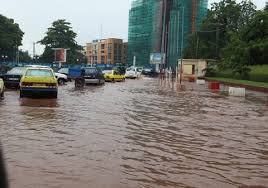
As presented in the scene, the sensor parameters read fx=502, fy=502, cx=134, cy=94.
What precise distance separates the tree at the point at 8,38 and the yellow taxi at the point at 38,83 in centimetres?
6743

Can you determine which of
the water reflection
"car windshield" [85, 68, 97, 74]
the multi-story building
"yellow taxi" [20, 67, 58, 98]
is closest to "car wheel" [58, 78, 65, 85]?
"car windshield" [85, 68, 97, 74]

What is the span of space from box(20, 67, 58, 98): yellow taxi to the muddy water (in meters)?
4.78

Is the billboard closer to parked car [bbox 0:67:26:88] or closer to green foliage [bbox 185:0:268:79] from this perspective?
green foliage [bbox 185:0:268:79]

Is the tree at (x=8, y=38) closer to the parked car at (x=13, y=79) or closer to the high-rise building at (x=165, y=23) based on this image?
the high-rise building at (x=165, y=23)

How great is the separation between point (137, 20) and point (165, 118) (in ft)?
338

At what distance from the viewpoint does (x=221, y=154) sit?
9445mm

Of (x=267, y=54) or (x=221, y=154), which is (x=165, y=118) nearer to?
(x=221, y=154)

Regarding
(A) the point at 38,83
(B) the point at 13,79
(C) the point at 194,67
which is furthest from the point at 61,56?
(A) the point at 38,83

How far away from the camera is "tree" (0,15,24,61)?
87.7m

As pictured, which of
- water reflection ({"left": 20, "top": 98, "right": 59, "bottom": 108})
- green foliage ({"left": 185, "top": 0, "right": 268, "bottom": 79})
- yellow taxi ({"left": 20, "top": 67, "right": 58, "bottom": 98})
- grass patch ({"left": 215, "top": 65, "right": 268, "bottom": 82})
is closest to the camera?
water reflection ({"left": 20, "top": 98, "right": 59, "bottom": 108})

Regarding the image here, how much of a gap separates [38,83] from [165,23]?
3281 inches

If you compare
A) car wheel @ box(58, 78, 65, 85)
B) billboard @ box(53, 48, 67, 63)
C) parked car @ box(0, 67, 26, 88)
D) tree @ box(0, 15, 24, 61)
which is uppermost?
tree @ box(0, 15, 24, 61)

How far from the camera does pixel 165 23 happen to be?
337 ft

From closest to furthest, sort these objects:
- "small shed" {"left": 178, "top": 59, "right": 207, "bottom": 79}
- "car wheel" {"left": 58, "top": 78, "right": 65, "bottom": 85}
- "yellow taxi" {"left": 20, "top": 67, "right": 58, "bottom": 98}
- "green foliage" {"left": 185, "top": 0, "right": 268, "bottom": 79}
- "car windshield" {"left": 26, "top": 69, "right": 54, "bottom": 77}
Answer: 1. "yellow taxi" {"left": 20, "top": 67, "right": 58, "bottom": 98}
2. "car windshield" {"left": 26, "top": 69, "right": 54, "bottom": 77}
3. "car wheel" {"left": 58, "top": 78, "right": 65, "bottom": 85}
4. "green foliage" {"left": 185, "top": 0, "right": 268, "bottom": 79}
5. "small shed" {"left": 178, "top": 59, "right": 207, "bottom": 79}
